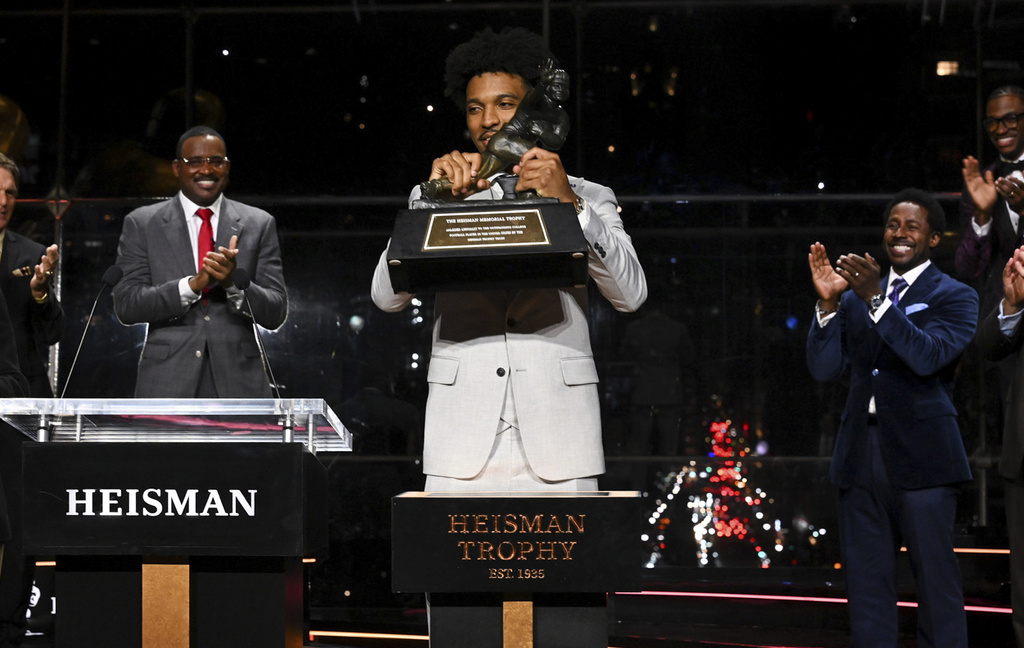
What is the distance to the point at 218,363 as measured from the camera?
3018 mm

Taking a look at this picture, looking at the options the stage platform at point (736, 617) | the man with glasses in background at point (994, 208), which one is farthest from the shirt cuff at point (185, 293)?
the man with glasses in background at point (994, 208)

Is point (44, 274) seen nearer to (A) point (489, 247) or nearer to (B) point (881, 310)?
(A) point (489, 247)

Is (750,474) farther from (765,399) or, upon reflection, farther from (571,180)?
Result: (571,180)

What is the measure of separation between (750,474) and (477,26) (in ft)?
8.18

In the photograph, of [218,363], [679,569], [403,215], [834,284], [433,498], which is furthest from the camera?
[679,569]

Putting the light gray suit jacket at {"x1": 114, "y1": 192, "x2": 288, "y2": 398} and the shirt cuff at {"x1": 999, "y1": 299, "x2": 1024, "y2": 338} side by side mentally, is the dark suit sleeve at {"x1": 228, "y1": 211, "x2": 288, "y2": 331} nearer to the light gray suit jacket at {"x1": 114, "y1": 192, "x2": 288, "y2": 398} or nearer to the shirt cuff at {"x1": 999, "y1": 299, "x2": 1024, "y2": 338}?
the light gray suit jacket at {"x1": 114, "y1": 192, "x2": 288, "y2": 398}

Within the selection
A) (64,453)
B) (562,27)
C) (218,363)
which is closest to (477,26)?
(562,27)

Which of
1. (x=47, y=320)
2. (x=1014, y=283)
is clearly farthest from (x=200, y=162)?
(x=1014, y=283)

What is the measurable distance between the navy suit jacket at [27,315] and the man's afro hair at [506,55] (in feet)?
5.83

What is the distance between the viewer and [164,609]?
1.84m

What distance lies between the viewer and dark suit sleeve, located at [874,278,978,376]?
3.08 metres

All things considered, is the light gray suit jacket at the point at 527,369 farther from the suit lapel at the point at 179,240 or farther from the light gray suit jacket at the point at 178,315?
the suit lapel at the point at 179,240

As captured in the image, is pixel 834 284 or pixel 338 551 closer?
pixel 834 284

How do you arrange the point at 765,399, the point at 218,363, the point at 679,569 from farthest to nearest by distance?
the point at 765,399 < the point at 679,569 < the point at 218,363
